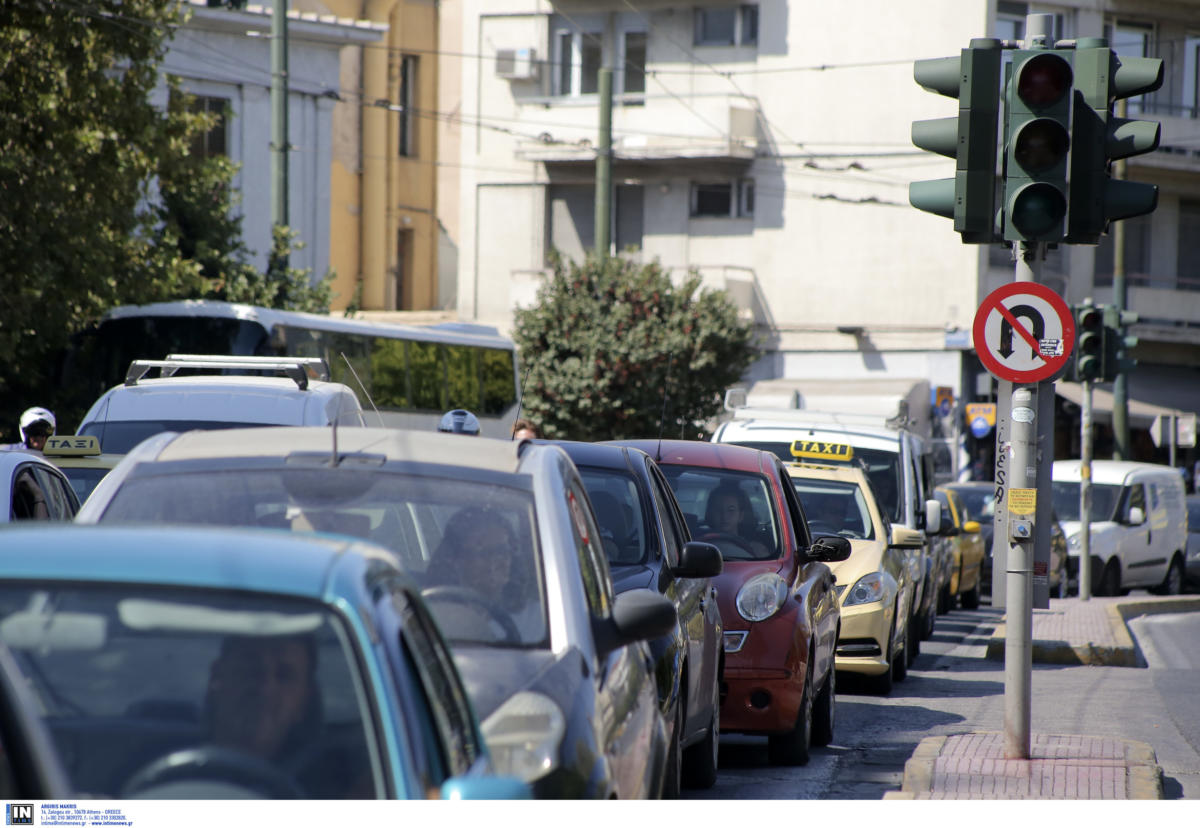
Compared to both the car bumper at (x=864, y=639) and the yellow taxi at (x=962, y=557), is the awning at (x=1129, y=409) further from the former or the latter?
the car bumper at (x=864, y=639)

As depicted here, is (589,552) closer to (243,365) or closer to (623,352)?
(243,365)

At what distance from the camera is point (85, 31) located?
747 inches

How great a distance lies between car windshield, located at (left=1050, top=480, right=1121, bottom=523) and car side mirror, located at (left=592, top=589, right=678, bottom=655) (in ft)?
75.3

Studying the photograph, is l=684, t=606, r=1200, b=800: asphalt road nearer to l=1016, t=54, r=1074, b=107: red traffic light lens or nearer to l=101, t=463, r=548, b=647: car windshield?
l=1016, t=54, r=1074, b=107: red traffic light lens

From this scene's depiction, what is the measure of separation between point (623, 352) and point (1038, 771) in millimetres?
24620

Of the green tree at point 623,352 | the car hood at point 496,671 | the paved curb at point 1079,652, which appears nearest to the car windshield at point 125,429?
the paved curb at point 1079,652

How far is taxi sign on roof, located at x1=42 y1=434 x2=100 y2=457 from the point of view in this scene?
11.9 meters

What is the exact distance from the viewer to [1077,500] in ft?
89.8

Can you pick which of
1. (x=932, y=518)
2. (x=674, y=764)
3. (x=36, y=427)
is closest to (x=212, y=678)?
(x=674, y=764)

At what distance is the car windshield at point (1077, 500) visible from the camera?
27125 mm

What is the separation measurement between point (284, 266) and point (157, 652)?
25695mm

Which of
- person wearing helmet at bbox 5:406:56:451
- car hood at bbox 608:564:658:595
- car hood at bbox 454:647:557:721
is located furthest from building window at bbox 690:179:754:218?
car hood at bbox 454:647:557:721
